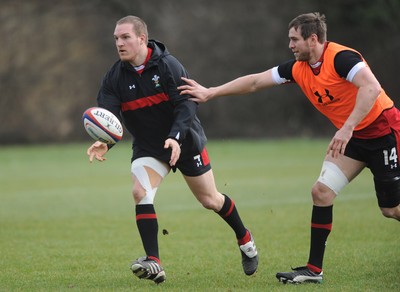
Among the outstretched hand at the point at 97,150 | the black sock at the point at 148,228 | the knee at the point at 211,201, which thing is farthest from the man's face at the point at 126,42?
the knee at the point at 211,201

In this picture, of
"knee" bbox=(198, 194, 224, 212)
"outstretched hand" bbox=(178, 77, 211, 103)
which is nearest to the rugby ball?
"outstretched hand" bbox=(178, 77, 211, 103)

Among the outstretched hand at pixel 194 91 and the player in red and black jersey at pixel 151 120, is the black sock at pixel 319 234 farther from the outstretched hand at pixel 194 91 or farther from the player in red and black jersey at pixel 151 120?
the outstretched hand at pixel 194 91

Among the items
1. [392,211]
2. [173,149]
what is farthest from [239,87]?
[392,211]

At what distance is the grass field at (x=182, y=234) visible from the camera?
656 centimetres

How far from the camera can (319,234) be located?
6.48m

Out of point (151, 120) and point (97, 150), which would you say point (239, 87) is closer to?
point (151, 120)

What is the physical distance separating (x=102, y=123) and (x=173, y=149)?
Answer: 1.99 ft

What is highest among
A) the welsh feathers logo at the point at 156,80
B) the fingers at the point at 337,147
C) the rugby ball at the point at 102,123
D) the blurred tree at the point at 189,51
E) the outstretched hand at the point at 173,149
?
the welsh feathers logo at the point at 156,80

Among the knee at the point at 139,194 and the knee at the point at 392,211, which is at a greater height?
the knee at the point at 139,194

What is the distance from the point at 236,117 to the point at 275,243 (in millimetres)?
20792

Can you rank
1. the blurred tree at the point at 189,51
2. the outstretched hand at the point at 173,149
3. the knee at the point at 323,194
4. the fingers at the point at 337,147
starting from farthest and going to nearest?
the blurred tree at the point at 189,51 < the knee at the point at 323,194 < the outstretched hand at the point at 173,149 < the fingers at the point at 337,147

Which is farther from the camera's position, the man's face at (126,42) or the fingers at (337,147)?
the man's face at (126,42)

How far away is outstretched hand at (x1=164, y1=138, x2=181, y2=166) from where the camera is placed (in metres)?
6.18

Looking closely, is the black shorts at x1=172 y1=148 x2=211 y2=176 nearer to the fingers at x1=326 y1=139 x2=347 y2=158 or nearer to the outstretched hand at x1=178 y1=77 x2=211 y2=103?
the outstretched hand at x1=178 y1=77 x2=211 y2=103
